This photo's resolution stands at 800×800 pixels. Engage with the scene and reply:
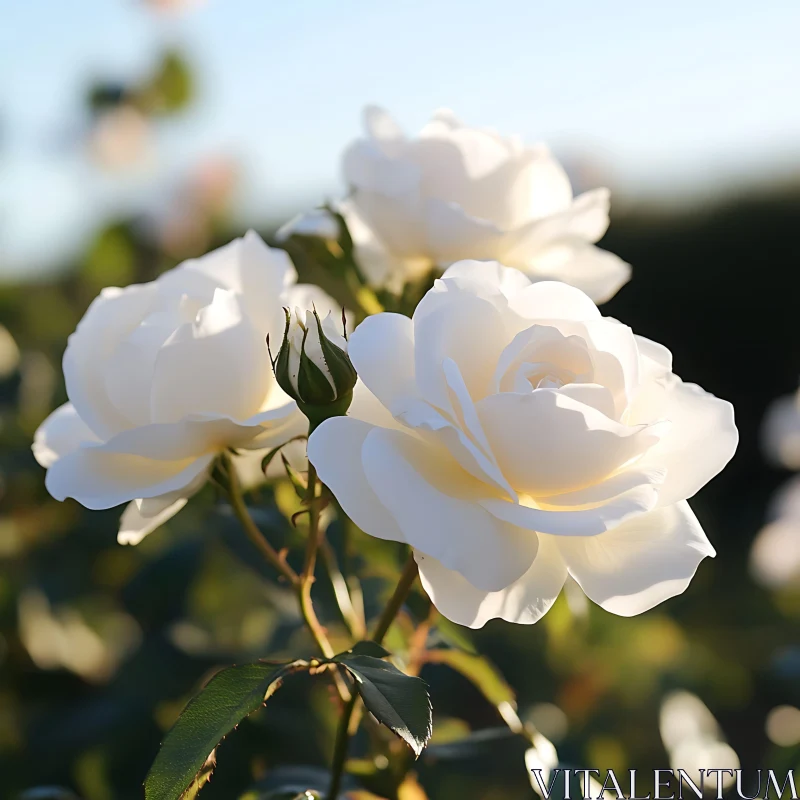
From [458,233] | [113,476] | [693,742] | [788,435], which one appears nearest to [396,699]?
[113,476]

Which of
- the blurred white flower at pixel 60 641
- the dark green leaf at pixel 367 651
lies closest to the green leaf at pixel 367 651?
the dark green leaf at pixel 367 651

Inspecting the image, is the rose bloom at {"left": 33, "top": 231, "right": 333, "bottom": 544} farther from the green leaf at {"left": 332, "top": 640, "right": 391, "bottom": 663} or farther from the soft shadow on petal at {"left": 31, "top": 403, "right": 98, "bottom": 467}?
the green leaf at {"left": 332, "top": 640, "right": 391, "bottom": 663}

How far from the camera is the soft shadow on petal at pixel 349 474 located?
51 centimetres

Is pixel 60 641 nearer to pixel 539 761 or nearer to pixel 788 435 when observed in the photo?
pixel 539 761

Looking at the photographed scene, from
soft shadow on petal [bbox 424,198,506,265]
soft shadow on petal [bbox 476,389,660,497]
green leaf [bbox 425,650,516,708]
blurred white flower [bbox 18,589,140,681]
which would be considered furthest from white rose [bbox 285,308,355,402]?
blurred white flower [bbox 18,589,140,681]

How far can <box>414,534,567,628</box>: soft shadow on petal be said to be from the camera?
1.72ft

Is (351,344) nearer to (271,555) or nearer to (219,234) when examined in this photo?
(271,555)

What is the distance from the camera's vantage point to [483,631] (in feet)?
4.66

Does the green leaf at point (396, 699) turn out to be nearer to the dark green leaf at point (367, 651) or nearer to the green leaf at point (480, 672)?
the dark green leaf at point (367, 651)

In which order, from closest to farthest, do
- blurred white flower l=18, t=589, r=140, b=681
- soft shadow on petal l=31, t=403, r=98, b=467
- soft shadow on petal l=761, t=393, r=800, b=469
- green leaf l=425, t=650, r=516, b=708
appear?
soft shadow on petal l=31, t=403, r=98, b=467 → green leaf l=425, t=650, r=516, b=708 → blurred white flower l=18, t=589, r=140, b=681 → soft shadow on petal l=761, t=393, r=800, b=469

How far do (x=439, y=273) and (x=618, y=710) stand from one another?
90 centimetres

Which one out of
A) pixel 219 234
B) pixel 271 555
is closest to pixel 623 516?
pixel 271 555

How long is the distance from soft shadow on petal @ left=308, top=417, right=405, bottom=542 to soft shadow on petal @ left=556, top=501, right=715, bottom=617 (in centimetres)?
12

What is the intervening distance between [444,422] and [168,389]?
0.67ft
